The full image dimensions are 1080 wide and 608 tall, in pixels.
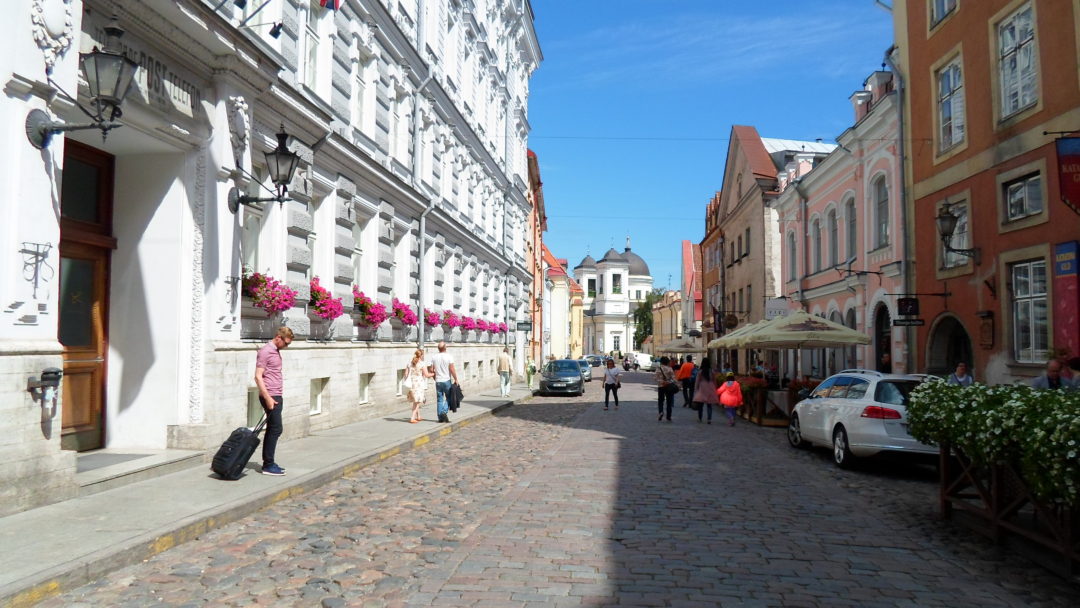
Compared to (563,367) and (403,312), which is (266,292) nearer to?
(403,312)

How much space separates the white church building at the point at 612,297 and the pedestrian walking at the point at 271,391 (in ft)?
356

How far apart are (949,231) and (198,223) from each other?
1348 cm

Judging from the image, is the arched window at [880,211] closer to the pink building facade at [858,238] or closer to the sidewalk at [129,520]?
Result: the pink building facade at [858,238]

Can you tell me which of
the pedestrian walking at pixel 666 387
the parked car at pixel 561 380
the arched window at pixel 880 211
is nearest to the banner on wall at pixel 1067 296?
the arched window at pixel 880 211

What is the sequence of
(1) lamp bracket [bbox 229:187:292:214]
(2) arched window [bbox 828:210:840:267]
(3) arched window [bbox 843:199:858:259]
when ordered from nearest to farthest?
(1) lamp bracket [bbox 229:187:292:214], (3) arched window [bbox 843:199:858:259], (2) arched window [bbox 828:210:840:267]

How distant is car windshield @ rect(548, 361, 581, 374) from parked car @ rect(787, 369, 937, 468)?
67.5 ft

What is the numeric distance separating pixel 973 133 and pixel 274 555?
15.2 meters

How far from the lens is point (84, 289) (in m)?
9.48

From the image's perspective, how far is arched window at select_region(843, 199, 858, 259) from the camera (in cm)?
2348

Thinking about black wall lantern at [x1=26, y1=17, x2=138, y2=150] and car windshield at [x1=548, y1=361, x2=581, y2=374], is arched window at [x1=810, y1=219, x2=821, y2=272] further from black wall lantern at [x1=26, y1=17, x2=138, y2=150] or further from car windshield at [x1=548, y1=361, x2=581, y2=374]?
black wall lantern at [x1=26, y1=17, x2=138, y2=150]

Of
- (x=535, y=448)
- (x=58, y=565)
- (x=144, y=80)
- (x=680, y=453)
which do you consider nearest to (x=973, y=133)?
(x=680, y=453)

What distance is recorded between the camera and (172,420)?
9.99 metres

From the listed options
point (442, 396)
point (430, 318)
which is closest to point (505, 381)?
point (430, 318)

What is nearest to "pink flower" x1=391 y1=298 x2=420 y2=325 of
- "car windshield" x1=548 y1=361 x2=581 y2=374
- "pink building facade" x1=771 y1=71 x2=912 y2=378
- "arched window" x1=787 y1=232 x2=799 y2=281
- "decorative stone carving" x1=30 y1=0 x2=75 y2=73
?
"pink building facade" x1=771 y1=71 x2=912 y2=378
